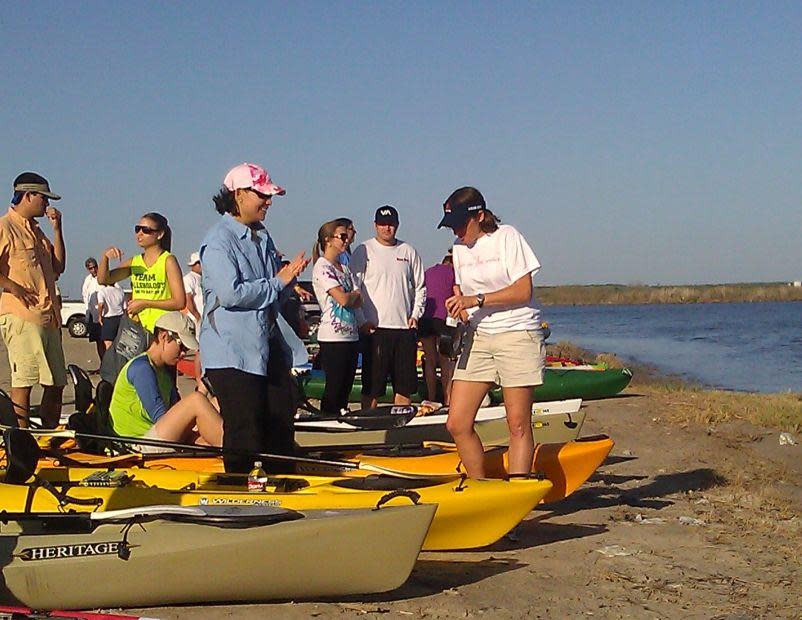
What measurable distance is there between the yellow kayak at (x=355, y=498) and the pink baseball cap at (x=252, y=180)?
5.19 feet

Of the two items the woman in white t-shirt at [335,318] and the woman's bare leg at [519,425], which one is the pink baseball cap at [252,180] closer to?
the woman's bare leg at [519,425]

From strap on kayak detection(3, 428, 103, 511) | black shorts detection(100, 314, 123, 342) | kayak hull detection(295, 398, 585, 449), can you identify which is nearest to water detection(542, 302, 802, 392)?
black shorts detection(100, 314, 123, 342)

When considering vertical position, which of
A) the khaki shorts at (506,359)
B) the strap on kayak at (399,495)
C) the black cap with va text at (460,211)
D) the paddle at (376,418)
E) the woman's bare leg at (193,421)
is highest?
the black cap with va text at (460,211)

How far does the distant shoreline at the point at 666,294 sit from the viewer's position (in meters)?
79.9

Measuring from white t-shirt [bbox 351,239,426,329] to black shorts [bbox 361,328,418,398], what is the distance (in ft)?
0.28

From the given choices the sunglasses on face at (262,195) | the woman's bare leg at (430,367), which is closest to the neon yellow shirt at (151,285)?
the sunglasses on face at (262,195)

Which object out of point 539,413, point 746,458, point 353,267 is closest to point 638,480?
point 539,413

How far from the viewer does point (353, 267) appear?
896 centimetres

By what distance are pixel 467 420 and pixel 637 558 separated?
1.16 metres

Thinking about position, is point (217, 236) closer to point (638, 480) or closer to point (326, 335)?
point (326, 335)

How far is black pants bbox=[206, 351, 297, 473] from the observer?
5391 millimetres

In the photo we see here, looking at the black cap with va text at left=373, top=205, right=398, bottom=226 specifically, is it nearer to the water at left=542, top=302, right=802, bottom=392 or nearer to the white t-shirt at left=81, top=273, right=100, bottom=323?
the white t-shirt at left=81, top=273, right=100, bottom=323

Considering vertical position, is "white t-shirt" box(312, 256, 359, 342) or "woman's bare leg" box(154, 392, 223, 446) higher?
"white t-shirt" box(312, 256, 359, 342)

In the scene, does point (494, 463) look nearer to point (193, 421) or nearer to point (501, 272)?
point (501, 272)
